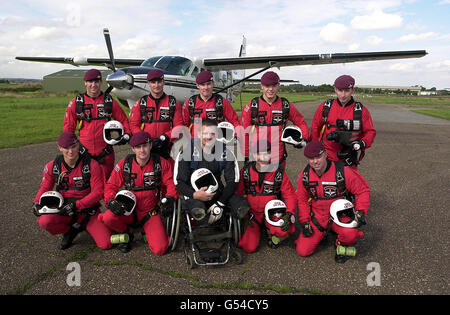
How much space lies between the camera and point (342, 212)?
3.42 m

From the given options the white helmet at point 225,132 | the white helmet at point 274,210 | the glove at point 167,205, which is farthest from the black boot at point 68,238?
the white helmet at point 274,210

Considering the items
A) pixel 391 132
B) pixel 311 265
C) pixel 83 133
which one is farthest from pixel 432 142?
pixel 83 133

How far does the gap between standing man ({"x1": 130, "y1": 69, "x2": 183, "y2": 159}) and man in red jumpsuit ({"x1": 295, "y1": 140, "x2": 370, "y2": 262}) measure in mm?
2268

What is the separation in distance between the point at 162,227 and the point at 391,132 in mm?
15663

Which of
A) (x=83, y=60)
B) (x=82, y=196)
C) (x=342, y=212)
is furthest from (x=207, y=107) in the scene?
(x=83, y=60)

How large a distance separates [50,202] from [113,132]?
129cm

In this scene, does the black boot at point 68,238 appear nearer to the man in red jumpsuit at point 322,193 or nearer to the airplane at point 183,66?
the man in red jumpsuit at point 322,193

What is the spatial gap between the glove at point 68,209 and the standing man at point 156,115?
4.83 ft

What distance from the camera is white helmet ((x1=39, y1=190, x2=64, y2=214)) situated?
3557 mm

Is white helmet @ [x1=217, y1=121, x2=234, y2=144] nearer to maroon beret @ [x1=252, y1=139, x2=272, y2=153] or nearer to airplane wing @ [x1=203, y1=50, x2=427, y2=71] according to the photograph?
maroon beret @ [x1=252, y1=139, x2=272, y2=153]

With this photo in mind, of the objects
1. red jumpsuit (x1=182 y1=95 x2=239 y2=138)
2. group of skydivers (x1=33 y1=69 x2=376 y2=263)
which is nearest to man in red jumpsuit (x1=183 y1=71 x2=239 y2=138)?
red jumpsuit (x1=182 y1=95 x2=239 y2=138)

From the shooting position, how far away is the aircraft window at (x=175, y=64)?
28.6 feet

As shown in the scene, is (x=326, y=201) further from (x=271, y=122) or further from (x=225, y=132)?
(x=225, y=132)
